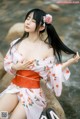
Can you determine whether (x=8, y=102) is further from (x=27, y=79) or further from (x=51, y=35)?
(x=51, y=35)

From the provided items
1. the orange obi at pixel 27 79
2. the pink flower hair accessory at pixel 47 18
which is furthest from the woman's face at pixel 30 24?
the orange obi at pixel 27 79

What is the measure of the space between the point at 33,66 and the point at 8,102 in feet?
1.79

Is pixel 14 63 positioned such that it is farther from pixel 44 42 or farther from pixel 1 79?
pixel 1 79

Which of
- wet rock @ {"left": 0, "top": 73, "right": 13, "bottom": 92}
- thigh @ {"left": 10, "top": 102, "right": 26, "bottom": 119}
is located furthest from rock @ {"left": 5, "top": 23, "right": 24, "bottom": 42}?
thigh @ {"left": 10, "top": 102, "right": 26, "bottom": 119}

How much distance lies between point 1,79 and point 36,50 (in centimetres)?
159

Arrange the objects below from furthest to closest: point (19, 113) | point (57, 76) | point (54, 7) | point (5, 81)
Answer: point (54, 7)
point (5, 81)
point (57, 76)
point (19, 113)

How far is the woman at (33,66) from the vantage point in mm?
4215

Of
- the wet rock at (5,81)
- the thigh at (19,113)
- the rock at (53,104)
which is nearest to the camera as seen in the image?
the thigh at (19,113)

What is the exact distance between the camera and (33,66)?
4.23 meters

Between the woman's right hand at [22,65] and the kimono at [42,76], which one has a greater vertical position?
the woman's right hand at [22,65]

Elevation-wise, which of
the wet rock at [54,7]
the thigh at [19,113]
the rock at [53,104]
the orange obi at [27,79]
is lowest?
the wet rock at [54,7]

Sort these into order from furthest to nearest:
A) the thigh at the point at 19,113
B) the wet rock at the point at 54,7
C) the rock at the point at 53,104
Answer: the wet rock at the point at 54,7
the rock at the point at 53,104
the thigh at the point at 19,113

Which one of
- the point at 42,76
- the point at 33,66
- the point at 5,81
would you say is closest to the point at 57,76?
the point at 42,76

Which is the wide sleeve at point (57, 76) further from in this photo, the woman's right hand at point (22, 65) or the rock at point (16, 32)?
the rock at point (16, 32)
